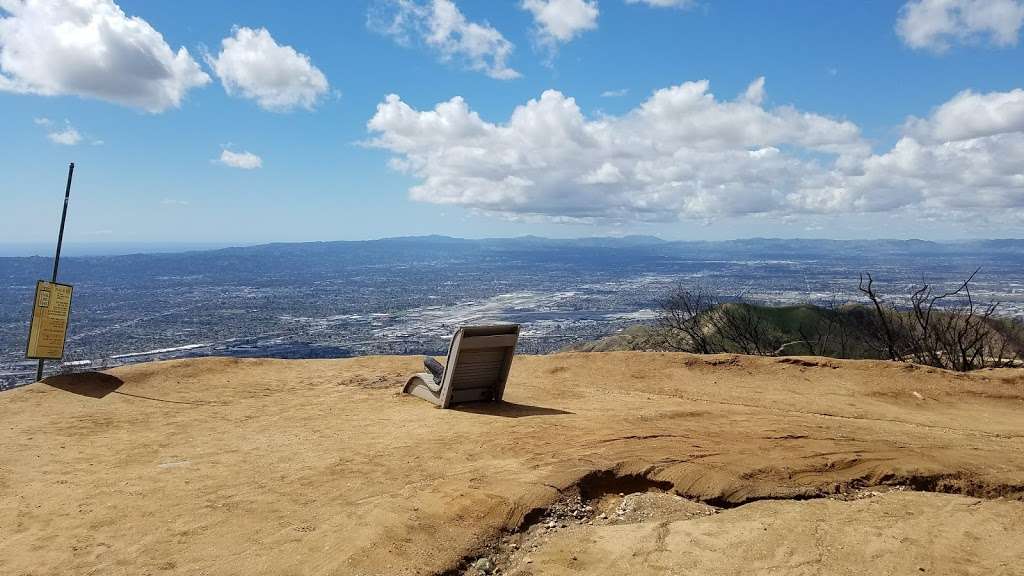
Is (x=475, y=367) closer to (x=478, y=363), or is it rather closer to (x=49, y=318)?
(x=478, y=363)

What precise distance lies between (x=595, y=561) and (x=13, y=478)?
601cm

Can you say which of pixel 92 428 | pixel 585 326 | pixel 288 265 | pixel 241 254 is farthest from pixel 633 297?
pixel 241 254

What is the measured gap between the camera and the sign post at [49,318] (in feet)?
37.1

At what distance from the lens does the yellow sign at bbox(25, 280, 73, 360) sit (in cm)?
1131

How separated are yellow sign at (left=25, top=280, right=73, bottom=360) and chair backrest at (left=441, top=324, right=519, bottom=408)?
24.8 feet

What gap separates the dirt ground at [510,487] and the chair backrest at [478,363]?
0.43 meters

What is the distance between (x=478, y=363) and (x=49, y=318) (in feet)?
27.2

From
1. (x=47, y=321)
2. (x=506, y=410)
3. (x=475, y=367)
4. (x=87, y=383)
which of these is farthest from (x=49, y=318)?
(x=506, y=410)

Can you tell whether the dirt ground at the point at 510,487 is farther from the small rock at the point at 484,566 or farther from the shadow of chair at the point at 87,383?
the shadow of chair at the point at 87,383

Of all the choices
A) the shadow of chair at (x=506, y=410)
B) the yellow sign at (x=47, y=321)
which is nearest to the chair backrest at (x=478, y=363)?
the shadow of chair at (x=506, y=410)

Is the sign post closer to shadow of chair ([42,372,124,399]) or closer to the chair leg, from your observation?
shadow of chair ([42,372,124,399])

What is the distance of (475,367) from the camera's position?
378 inches

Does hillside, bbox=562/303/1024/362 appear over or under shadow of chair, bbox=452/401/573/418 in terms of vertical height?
over


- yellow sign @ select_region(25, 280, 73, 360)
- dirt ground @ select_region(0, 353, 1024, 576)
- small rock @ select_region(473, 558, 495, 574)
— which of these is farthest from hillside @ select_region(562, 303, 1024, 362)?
small rock @ select_region(473, 558, 495, 574)
